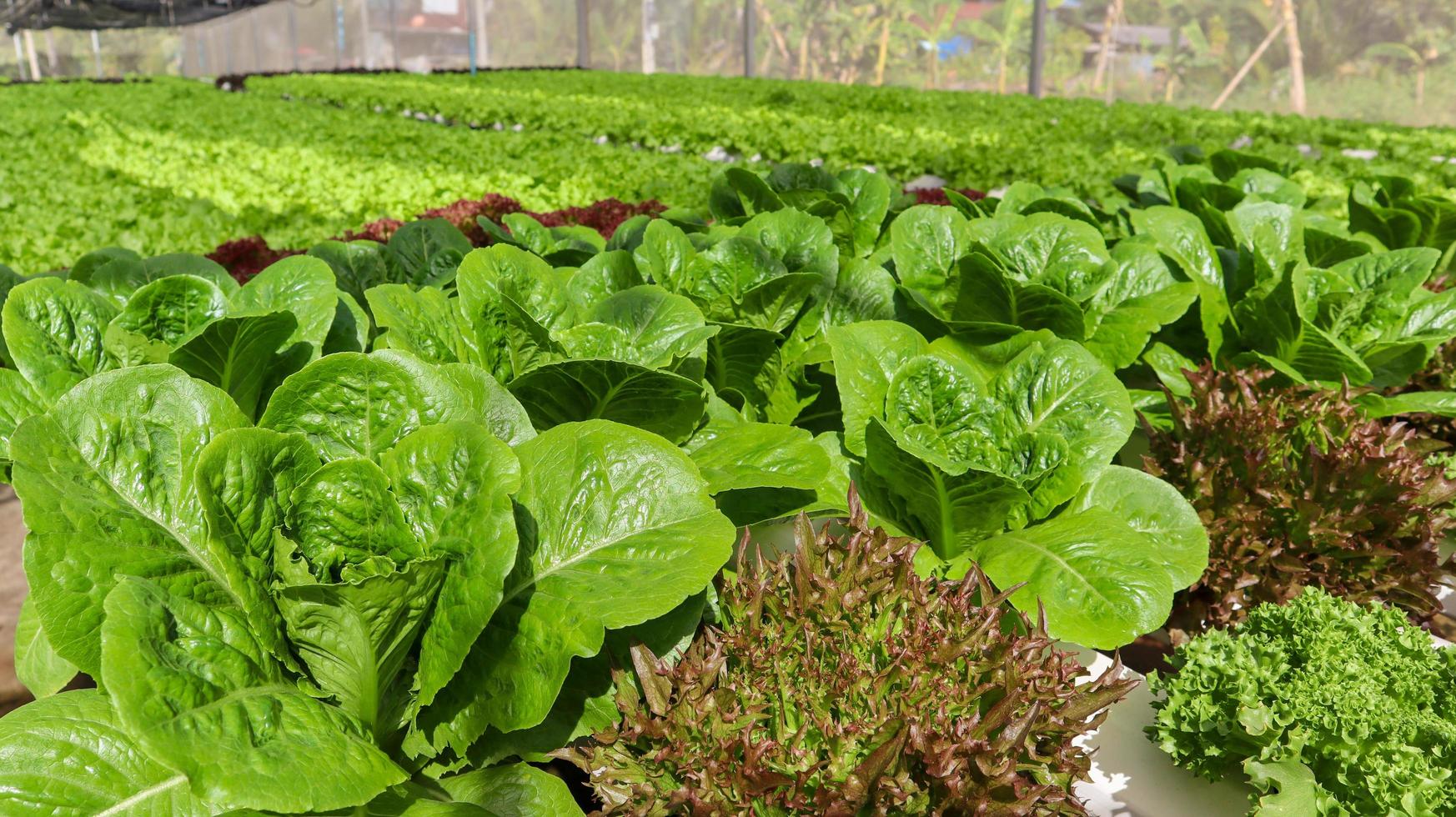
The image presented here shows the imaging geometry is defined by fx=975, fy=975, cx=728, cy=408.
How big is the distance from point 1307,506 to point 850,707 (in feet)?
4.57

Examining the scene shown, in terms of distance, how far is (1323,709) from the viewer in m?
1.61

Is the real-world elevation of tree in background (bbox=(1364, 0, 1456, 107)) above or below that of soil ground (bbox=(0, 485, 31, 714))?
above

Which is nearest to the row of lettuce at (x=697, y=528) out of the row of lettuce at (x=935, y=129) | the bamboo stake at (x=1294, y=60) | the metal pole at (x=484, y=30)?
the row of lettuce at (x=935, y=129)

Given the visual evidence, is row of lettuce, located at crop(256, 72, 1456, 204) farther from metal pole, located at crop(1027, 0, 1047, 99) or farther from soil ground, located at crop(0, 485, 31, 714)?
metal pole, located at crop(1027, 0, 1047, 99)

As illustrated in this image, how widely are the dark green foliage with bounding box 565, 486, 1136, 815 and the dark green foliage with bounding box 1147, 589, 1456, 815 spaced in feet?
0.94

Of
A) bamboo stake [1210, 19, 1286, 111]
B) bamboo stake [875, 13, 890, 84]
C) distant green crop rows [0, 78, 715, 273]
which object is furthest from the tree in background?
distant green crop rows [0, 78, 715, 273]

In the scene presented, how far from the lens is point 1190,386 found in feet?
8.32

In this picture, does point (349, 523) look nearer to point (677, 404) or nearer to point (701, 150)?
point (677, 404)

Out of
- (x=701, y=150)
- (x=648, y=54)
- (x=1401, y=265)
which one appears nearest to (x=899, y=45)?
(x=648, y=54)

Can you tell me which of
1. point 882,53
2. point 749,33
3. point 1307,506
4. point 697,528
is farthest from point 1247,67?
point 697,528

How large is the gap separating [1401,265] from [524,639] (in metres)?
2.59

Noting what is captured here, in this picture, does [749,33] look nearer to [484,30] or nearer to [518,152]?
[484,30]

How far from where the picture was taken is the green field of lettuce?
50.4 inches

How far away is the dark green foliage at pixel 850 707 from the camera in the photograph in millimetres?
1308
